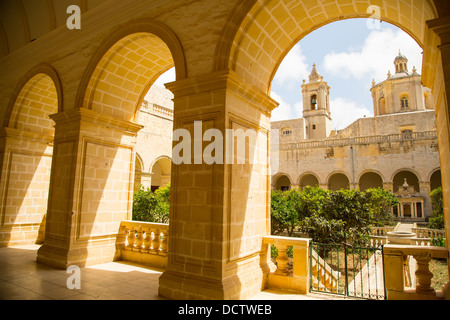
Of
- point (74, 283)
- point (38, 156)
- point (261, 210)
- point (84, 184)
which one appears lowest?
point (74, 283)

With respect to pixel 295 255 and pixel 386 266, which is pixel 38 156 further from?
pixel 386 266

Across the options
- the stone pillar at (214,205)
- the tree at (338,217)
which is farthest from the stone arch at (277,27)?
the tree at (338,217)

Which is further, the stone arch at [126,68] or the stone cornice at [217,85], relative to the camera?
the stone arch at [126,68]

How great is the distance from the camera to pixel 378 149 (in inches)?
870

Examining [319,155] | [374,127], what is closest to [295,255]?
[319,155]

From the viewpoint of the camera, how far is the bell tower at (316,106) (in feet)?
115

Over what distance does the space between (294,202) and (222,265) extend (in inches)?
335

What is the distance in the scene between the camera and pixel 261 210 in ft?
15.5

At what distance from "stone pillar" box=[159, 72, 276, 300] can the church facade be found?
1939 centimetres

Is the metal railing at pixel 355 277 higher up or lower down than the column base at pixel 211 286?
lower down

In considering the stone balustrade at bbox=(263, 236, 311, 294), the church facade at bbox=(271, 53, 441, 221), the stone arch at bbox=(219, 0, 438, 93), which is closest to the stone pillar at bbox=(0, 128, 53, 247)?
the stone arch at bbox=(219, 0, 438, 93)

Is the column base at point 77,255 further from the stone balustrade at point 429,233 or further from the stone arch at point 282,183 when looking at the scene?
the stone arch at point 282,183

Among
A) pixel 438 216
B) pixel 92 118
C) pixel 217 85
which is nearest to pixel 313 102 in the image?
pixel 438 216

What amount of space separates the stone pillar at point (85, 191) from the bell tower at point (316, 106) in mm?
32075
